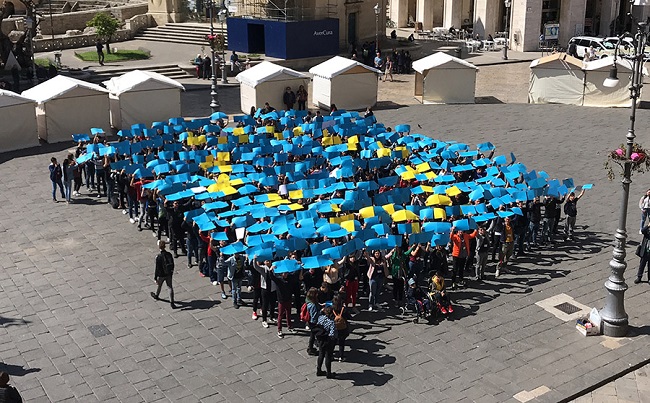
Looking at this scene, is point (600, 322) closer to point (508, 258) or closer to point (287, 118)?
point (508, 258)

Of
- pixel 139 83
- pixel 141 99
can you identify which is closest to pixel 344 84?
pixel 141 99

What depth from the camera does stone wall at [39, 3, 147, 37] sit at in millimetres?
50500

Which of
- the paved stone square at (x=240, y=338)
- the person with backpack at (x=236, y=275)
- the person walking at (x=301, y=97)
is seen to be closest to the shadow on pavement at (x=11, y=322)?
the paved stone square at (x=240, y=338)

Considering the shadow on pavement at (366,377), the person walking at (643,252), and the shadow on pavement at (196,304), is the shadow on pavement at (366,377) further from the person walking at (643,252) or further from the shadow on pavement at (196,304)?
the person walking at (643,252)

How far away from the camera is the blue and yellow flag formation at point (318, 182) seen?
17453mm

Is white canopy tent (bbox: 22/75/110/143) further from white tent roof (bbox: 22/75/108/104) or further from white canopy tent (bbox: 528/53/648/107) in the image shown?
white canopy tent (bbox: 528/53/648/107)

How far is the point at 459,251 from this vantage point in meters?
17.6

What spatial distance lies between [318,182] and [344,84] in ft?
45.9

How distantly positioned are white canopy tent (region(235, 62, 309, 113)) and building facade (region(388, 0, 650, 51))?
67.1 ft

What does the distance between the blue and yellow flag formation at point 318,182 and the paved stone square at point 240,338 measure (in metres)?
1.46

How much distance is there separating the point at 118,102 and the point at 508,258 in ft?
56.5

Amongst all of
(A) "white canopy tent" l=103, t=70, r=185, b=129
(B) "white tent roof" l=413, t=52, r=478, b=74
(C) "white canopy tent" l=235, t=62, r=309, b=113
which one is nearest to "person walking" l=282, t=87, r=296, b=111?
(C) "white canopy tent" l=235, t=62, r=309, b=113

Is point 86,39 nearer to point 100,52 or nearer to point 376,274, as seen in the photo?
point 100,52

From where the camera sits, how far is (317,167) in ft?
75.6
